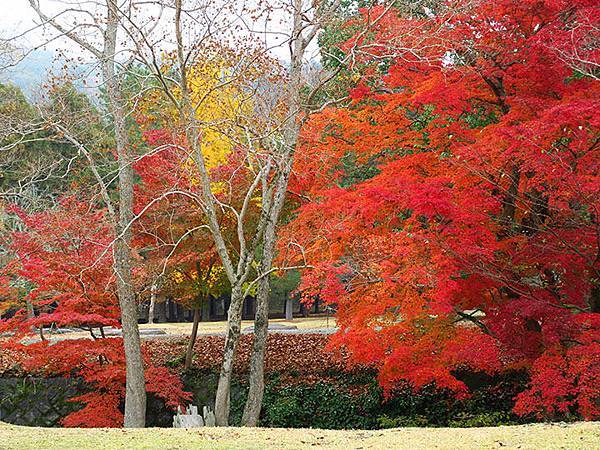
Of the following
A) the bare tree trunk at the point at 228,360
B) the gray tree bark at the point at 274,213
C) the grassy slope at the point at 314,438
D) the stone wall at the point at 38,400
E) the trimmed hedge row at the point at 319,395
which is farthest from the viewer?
the stone wall at the point at 38,400

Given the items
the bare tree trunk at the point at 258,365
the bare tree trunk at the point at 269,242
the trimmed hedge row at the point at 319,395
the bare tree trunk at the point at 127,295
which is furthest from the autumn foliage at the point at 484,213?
the bare tree trunk at the point at 127,295

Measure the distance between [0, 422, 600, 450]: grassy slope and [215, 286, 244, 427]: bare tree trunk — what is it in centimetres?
291

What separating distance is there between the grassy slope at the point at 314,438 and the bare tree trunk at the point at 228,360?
2.91m

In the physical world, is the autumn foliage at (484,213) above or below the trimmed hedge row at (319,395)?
above

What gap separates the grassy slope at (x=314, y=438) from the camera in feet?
21.9

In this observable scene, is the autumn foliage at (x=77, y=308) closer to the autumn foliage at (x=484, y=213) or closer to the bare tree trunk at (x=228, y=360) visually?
the bare tree trunk at (x=228, y=360)

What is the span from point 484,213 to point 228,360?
488 cm

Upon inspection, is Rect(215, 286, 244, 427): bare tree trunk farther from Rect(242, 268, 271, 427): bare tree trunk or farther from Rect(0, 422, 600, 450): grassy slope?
Rect(0, 422, 600, 450): grassy slope

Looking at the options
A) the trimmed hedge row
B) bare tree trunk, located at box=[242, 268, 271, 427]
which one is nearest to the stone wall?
the trimmed hedge row

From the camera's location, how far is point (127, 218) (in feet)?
43.0

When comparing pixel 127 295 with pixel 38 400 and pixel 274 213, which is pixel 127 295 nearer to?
pixel 274 213

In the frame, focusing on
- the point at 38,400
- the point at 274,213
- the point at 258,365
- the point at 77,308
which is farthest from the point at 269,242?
the point at 38,400

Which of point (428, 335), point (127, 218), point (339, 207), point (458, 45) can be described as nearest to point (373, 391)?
point (428, 335)

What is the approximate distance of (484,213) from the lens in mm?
10328
